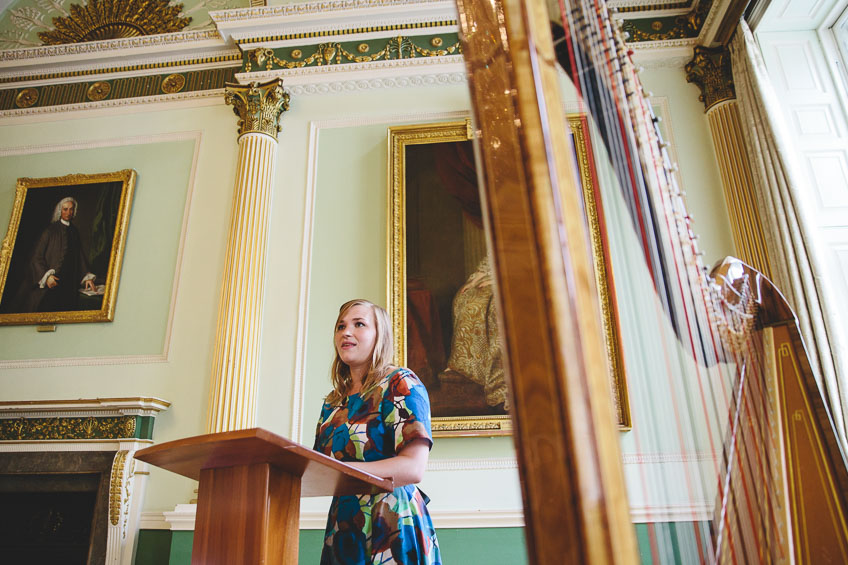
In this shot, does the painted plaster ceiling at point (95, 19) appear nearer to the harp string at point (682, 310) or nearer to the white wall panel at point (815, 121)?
the white wall panel at point (815, 121)

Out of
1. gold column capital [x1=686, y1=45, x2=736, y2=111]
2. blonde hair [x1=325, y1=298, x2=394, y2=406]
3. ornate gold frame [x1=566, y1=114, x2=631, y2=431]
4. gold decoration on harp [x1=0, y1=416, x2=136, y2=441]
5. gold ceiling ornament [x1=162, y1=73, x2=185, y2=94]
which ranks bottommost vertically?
gold decoration on harp [x1=0, y1=416, x2=136, y2=441]

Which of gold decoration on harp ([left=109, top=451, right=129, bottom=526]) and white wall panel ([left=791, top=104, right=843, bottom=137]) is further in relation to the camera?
white wall panel ([left=791, top=104, right=843, bottom=137])

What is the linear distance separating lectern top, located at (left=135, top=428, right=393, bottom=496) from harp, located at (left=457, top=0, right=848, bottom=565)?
55 cm

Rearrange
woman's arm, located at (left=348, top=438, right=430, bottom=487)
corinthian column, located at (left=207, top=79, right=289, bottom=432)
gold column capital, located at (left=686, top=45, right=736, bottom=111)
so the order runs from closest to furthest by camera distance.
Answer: woman's arm, located at (left=348, top=438, right=430, bottom=487) < corinthian column, located at (left=207, top=79, right=289, bottom=432) < gold column capital, located at (left=686, top=45, right=736, bottom=111)

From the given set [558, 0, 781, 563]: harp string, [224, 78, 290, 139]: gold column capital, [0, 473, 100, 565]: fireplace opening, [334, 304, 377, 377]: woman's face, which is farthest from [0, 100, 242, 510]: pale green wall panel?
[558, 0, 781, 563]: harp string

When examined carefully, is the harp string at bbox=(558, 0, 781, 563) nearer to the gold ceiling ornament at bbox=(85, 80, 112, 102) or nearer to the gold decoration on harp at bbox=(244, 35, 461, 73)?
the gold decoration on harp at bbox=(244, 35, 461, 73)

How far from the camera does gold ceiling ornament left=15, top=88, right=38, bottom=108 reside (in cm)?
521

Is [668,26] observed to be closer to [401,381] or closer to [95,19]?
[401,381]

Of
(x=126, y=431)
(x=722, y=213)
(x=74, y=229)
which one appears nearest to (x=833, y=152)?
(x=722, y=213)

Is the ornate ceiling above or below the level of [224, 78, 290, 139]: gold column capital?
above

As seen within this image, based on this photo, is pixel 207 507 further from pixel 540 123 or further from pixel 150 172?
pixel 150 172

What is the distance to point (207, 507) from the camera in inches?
47.2

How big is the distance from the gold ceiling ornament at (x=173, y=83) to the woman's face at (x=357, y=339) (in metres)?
4.04

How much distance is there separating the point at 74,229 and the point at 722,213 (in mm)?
4788
